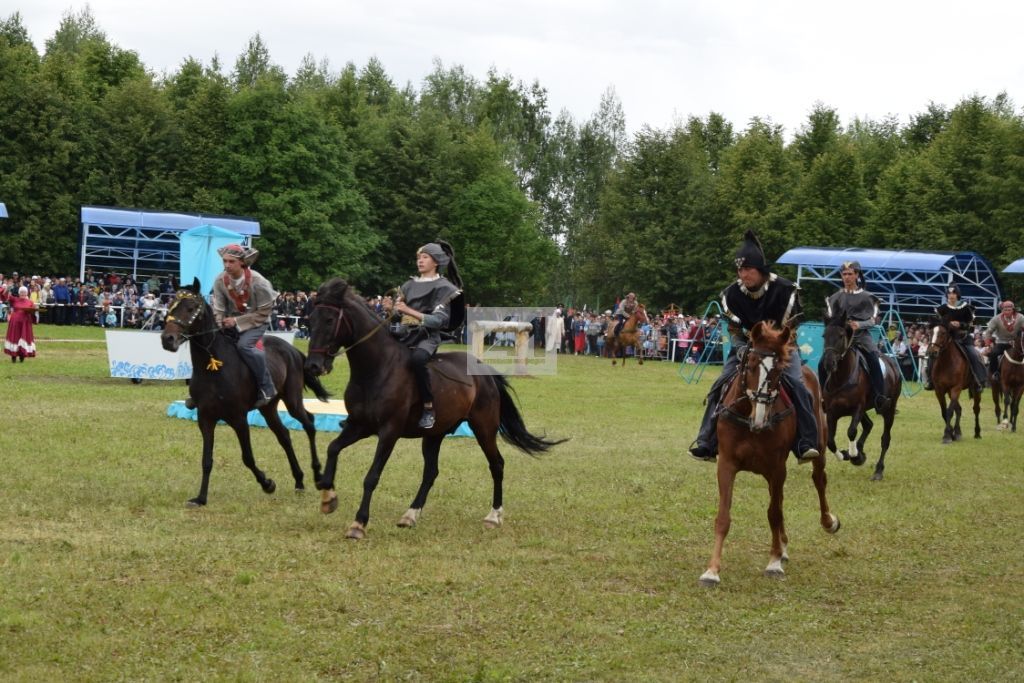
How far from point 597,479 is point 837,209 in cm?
5389

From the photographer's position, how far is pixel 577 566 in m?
10.8

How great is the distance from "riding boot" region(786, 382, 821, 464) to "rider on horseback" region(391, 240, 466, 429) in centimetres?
354

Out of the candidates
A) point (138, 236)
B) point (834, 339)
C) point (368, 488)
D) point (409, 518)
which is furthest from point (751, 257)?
point (138, 236)

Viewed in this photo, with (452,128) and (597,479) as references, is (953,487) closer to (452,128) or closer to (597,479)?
(597,479)

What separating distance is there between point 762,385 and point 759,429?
376 mm

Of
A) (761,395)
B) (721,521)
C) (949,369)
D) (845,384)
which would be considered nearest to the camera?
(761,395)

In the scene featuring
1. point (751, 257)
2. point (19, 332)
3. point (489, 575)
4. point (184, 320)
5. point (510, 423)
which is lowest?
point (489, 575)

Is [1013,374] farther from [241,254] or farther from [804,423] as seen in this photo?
[241,254]

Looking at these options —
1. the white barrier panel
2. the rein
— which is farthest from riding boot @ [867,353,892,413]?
the white barrier panel

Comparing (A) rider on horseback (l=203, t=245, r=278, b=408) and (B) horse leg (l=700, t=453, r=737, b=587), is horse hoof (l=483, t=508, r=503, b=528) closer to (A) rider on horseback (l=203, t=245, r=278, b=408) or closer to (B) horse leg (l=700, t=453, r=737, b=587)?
(B) horse leg (l=700, t=453, r=737, b=587)

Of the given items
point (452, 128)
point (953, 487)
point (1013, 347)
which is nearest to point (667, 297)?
point (452, 128)

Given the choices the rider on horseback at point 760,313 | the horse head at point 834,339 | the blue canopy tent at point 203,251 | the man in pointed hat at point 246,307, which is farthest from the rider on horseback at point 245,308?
→ the blue canopy tent at point 203,251

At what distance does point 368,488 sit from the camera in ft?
38.7

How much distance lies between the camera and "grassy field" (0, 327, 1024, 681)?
7.89 metres
